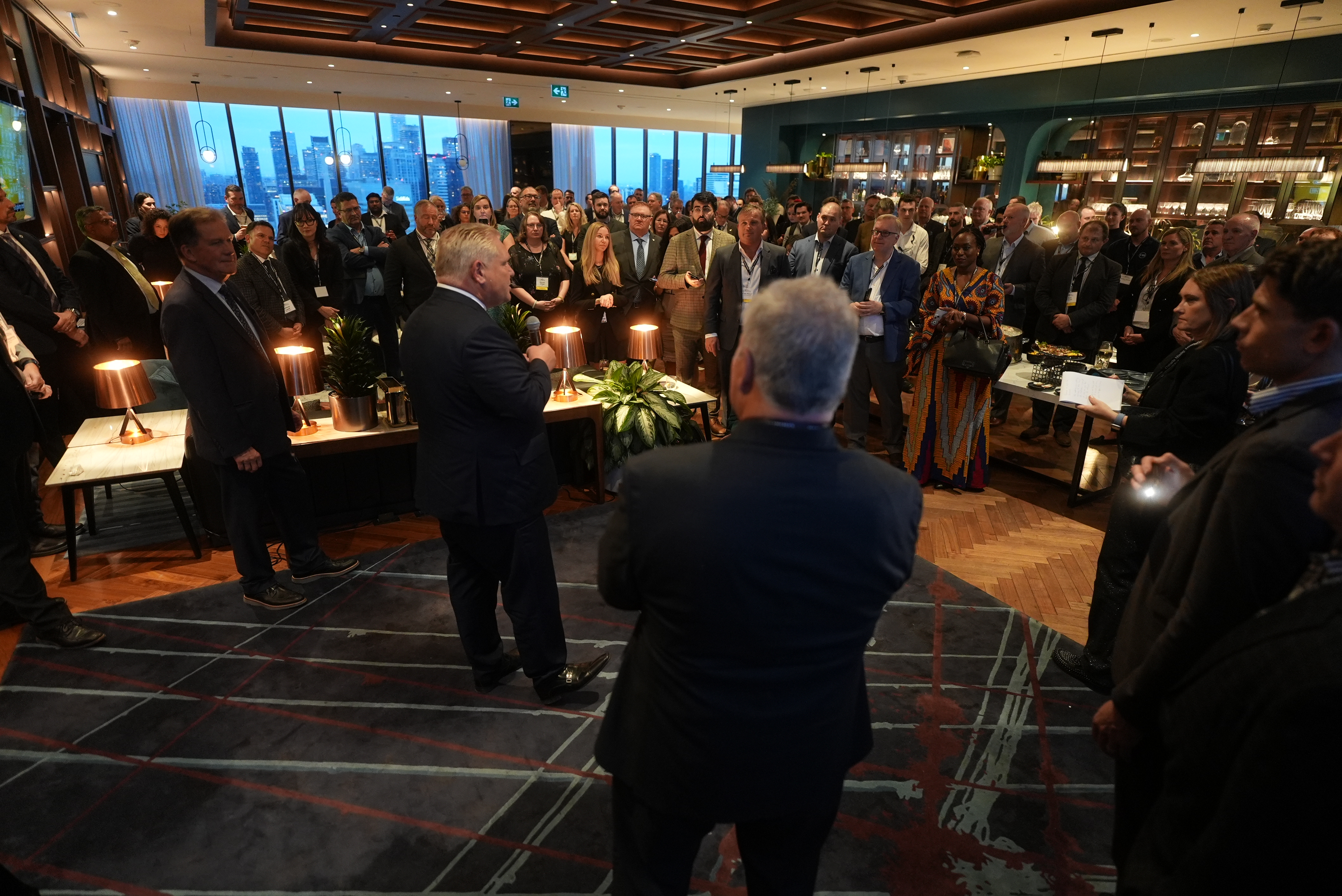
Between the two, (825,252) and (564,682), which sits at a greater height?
(825,252)

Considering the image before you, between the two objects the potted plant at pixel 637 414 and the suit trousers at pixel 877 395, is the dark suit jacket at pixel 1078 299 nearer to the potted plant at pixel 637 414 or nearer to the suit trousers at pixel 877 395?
the suit trousers at pixel 877 395

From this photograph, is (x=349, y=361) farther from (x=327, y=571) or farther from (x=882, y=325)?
(x=882, y=325)

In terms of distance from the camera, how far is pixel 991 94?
1100cm

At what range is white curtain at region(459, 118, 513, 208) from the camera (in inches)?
637

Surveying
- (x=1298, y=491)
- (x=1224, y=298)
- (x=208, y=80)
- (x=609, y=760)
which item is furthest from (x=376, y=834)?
(x=208, y=80)

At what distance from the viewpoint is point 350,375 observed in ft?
11.5

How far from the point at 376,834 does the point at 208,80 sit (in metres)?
14.8

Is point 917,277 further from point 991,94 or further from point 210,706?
point 991,94

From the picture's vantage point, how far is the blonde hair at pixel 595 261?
5926mm

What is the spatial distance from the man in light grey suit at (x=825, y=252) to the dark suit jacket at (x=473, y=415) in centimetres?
336

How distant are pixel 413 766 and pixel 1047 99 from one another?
469 inches

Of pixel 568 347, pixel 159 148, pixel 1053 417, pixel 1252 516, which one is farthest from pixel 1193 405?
pixel 159 148

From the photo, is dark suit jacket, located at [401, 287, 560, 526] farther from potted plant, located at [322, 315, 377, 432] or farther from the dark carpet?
potted plant, located at [322, 315, 377, 432]

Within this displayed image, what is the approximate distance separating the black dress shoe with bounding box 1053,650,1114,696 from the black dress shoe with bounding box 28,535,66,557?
489cm
